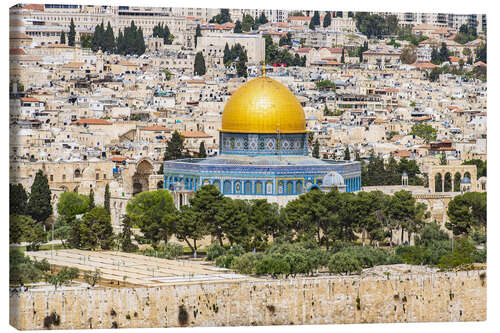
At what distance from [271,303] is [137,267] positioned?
265 centimetres

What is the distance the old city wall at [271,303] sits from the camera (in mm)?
23359

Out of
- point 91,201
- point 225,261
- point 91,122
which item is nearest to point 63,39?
point 91,122

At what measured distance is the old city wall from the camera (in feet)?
76.6

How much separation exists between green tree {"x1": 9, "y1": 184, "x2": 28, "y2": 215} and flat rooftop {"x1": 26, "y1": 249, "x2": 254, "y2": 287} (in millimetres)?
721

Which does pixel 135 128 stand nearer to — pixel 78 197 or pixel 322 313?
pixel 78 197

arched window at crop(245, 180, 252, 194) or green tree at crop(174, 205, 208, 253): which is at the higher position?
arched window at crop(245, 180, 252, 194)

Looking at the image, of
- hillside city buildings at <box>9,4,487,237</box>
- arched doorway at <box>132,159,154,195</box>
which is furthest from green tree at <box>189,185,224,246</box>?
arched doorway at <box>132,159,154,195</box>

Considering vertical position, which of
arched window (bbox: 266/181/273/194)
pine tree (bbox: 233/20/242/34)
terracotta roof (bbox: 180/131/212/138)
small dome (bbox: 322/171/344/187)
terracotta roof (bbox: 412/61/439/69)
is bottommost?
arched window (bbox: 266/181/273/194)

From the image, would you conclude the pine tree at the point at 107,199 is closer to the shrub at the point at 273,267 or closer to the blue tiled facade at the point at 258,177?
the blue tiled facade at the point at 258,177

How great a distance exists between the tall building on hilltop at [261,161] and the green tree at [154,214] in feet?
3.60

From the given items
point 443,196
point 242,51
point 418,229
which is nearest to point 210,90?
point 242,51

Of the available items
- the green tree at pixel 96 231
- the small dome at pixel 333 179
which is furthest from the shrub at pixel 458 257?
the small dome at pixel 333 179

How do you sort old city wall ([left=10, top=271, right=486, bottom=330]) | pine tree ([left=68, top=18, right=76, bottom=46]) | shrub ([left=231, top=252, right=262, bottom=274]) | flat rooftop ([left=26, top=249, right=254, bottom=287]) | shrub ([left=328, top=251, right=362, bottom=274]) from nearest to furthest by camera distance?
old city wall ([left=10, top=271, right=486, bottom=330])
flat rooftop ([left=26, top=249, right=254, bottom=287])
shrub ([left=231, top=252, right=262, bottom=274])
shrub ([left=328, top=251, right=362, bottom=274])
pine tree ([left=68, top=18, right=76, bottom=46])

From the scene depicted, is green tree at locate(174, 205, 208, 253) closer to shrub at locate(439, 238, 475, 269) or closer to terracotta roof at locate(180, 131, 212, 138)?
shrub at locate(439, 238, 475, 269)
